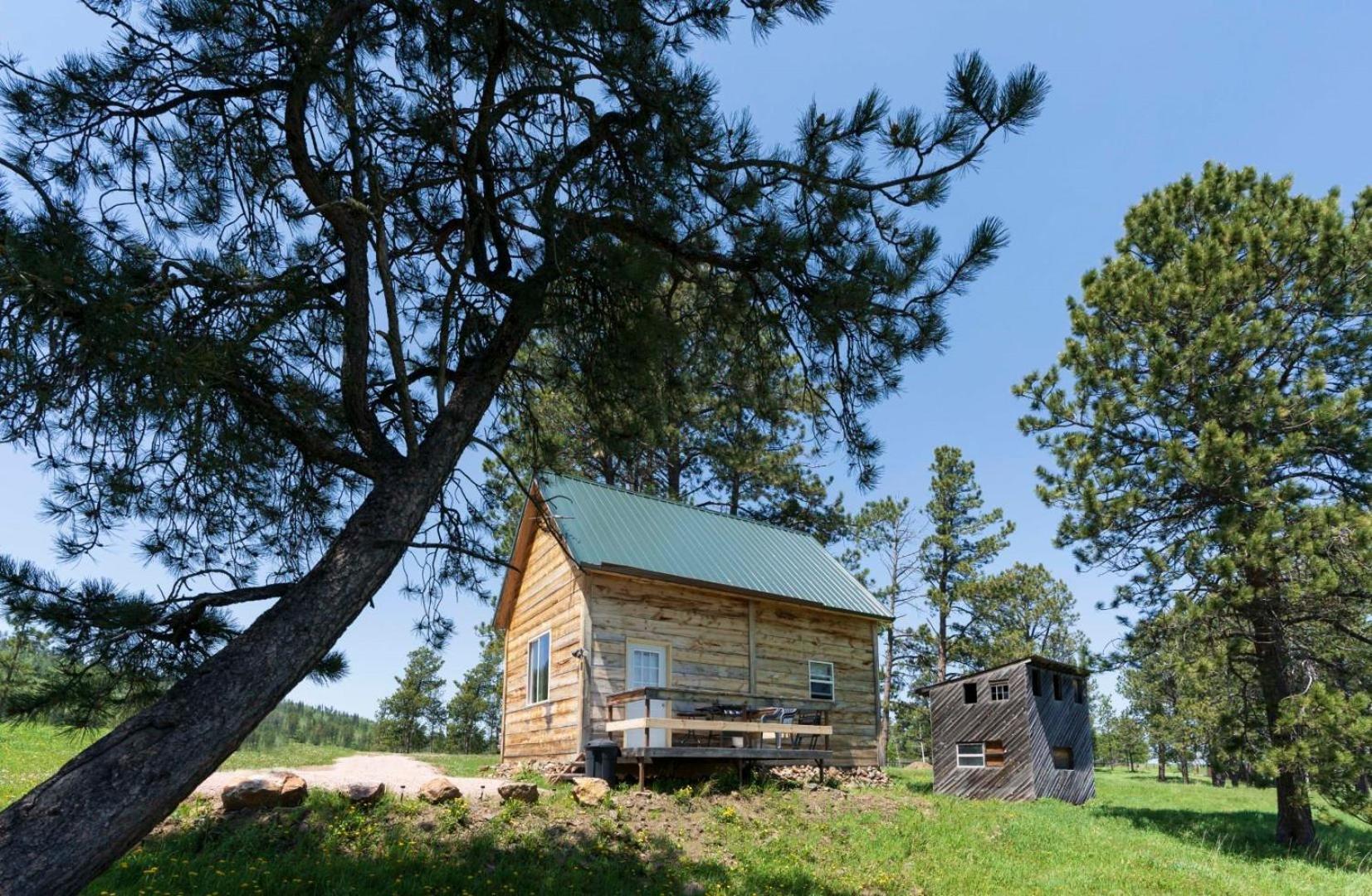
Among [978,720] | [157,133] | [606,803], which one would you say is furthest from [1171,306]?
[157,133]

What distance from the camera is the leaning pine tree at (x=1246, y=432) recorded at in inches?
508

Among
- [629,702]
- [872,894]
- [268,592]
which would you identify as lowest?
[872,894]

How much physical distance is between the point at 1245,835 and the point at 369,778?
1572cm

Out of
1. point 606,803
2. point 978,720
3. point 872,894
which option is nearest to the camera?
point 872,894

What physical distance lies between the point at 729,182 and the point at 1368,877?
14461mm

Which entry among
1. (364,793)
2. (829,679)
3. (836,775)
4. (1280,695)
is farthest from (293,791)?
(1280,695)

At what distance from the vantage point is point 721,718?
13422mm

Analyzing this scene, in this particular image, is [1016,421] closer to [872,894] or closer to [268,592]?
[872,894]

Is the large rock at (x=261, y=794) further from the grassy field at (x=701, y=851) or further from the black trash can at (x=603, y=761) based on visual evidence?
the black trash can at (x=603, y=761)

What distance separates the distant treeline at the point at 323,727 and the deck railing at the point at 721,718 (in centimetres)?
2343

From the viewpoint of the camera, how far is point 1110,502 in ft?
49.1

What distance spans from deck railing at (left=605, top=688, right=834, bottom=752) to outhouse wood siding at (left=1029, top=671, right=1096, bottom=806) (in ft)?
23.5

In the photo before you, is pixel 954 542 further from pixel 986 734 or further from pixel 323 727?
pixel 323 727

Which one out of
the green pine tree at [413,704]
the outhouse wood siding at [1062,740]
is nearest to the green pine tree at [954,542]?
the outhouse wood siding at [1062,740]
